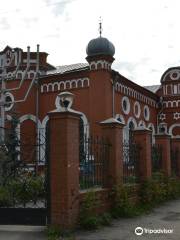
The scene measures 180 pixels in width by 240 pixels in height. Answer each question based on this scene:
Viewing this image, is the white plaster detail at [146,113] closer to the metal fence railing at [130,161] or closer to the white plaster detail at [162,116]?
the white plaster detail at [162,116]

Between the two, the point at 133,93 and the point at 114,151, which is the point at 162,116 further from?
the point at 114,151

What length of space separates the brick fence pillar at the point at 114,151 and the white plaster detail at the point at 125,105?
11612 mm

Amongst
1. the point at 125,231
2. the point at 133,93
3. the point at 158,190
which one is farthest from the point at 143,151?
the point at 133,93

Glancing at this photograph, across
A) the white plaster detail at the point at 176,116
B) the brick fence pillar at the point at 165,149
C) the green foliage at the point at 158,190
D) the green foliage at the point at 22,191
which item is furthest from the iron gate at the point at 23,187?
the white plaster detail at the point at 176,116

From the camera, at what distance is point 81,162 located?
9555 millimetres

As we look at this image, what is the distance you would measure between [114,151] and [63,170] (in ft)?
7.66

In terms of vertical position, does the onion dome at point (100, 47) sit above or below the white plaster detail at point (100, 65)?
above

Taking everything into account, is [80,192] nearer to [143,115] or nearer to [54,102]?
[54,102]

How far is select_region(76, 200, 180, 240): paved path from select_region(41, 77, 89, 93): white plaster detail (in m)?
10.4

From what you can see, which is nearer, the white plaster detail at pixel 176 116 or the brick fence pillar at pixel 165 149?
the brick fence pillar at pixel 165 149

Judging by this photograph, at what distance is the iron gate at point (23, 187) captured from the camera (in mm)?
8195

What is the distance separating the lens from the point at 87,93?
20297mm

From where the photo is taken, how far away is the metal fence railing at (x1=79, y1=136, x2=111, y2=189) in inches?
364
